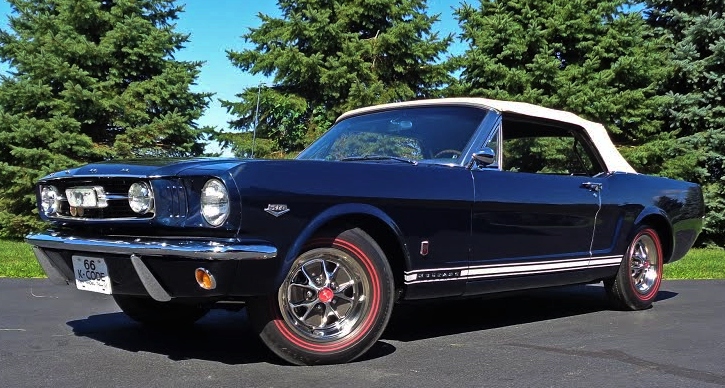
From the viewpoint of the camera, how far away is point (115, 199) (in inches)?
154

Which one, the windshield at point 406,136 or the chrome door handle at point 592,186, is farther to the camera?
the chrome door handle at point 592,186

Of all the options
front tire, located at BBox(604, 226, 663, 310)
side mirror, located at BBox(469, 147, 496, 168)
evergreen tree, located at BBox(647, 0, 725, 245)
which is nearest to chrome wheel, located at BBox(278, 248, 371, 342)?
side mirror, located at BBox(469, 147, 496, 168)

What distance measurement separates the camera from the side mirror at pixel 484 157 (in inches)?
187

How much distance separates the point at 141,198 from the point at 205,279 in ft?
1.87

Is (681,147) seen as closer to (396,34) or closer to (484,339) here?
(396,34)

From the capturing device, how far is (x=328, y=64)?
17500 millimetres

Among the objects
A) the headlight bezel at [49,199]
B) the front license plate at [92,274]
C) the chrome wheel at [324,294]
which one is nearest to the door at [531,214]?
the chrome wheel at [324,294]

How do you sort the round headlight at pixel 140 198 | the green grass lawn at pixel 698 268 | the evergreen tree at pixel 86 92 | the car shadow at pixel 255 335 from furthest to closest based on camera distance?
the evergreen tree at pixel 86 92
the green grass lawn at pixel 698 268
the car shadow at pixel 255 335
the round headlight at pixel 140 198

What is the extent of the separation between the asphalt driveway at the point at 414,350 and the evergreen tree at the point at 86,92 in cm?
1035

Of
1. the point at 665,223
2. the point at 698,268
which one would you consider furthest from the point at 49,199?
the point at 698,268

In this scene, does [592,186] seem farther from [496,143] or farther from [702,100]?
[702,100]

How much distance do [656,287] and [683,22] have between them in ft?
42.5

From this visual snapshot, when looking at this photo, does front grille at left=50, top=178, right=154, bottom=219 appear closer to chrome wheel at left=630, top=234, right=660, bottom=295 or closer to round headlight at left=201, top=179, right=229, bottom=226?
round headlight at left=201, top=179, right=229, bottom=226

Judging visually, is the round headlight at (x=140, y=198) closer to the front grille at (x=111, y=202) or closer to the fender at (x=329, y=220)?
the front grille at (x=111, y=202)
